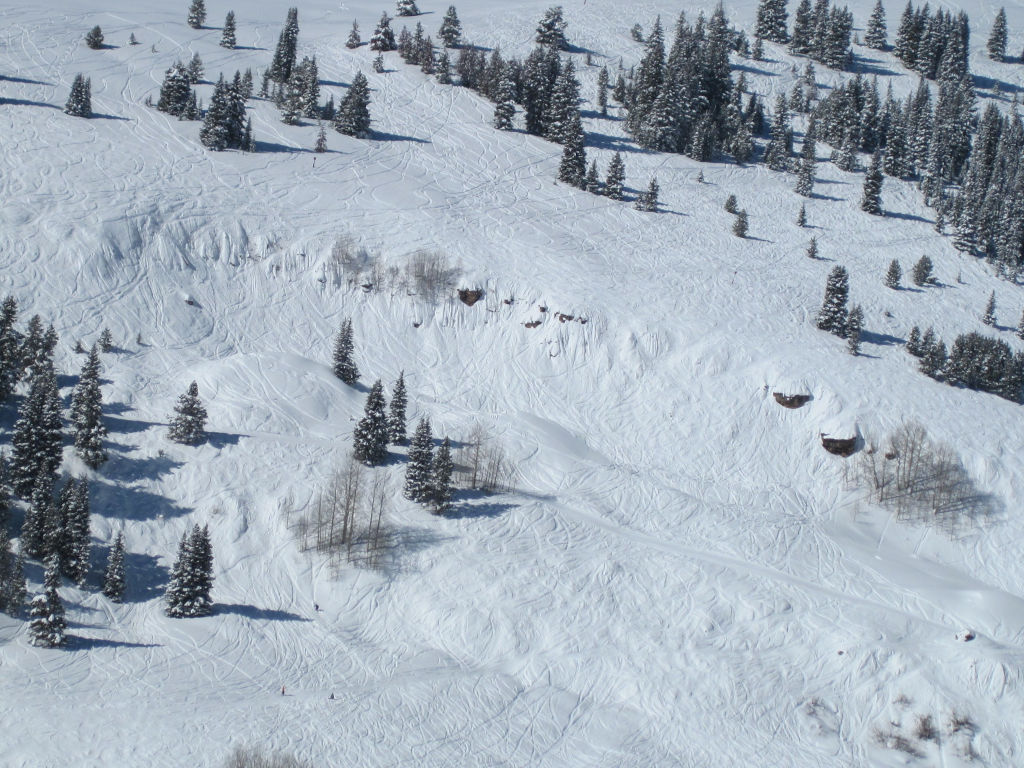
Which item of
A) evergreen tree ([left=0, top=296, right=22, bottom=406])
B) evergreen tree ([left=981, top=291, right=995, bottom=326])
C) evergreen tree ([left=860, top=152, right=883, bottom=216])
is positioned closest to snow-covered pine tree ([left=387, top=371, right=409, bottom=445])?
evergreen tree ([left=0, top=296, right=22, bottom=406])

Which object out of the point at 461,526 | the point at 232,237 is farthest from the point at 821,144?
the point at 461,526

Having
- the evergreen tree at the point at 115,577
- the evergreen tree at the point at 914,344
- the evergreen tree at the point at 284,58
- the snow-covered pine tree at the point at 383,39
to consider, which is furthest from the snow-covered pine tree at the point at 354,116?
the evergreen tree at the point at 115,577

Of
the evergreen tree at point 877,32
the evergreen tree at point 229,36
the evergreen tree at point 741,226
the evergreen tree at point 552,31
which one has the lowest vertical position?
the evergreen tree at point 741,226

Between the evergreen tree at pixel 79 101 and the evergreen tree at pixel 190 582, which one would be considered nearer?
the evergreen tree at pixel 190 582

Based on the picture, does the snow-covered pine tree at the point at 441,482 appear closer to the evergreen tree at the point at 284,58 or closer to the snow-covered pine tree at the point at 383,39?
the evergreen tree at the point at 284,58

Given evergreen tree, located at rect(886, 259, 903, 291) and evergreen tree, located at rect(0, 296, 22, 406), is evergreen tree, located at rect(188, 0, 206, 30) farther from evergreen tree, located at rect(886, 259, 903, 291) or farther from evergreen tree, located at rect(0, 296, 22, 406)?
evergreen tree, located at rect(886, 259, 903, 291)

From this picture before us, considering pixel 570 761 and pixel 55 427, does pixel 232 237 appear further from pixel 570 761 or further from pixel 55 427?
pixel 570 761
